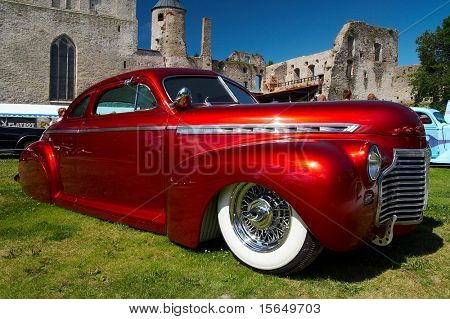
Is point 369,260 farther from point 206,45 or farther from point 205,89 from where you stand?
→ point 206,45

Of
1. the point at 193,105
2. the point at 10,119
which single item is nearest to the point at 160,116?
the point at 193,105

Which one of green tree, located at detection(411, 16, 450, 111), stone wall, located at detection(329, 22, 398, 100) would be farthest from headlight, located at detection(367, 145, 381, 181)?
stone wall, located at detection(329, 22, 398, 100)

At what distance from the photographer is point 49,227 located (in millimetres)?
4367

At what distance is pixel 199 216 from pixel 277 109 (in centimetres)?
108

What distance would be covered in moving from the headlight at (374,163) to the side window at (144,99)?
2.12 meters

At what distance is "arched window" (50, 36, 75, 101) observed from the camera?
3266 centimetres

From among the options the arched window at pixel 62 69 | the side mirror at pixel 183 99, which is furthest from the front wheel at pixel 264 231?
the arched window at pixel 62 69

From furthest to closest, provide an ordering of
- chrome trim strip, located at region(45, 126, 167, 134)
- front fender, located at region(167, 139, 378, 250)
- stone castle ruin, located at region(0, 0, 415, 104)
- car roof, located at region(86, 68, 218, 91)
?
stone castle ruin, located at region(0, 0, 415, 104), car roof, located at region(86, 68, 218, 91), chrome trim strip, located at region(45, 126, 167, 134), front fender, located at region(167, 139, 378, 250)

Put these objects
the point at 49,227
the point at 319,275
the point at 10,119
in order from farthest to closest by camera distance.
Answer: the point at 10,119 → the point at 49,227 → the point at 319,275

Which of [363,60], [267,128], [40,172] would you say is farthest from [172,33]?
[267,128]

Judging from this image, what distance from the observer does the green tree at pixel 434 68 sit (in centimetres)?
2792

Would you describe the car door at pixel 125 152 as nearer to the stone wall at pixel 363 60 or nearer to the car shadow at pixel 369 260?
the car shadow at pixel 369 260

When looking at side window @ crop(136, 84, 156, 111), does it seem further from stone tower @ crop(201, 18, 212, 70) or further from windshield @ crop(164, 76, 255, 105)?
stone tower @ crop(201, 18, 212, 70)
